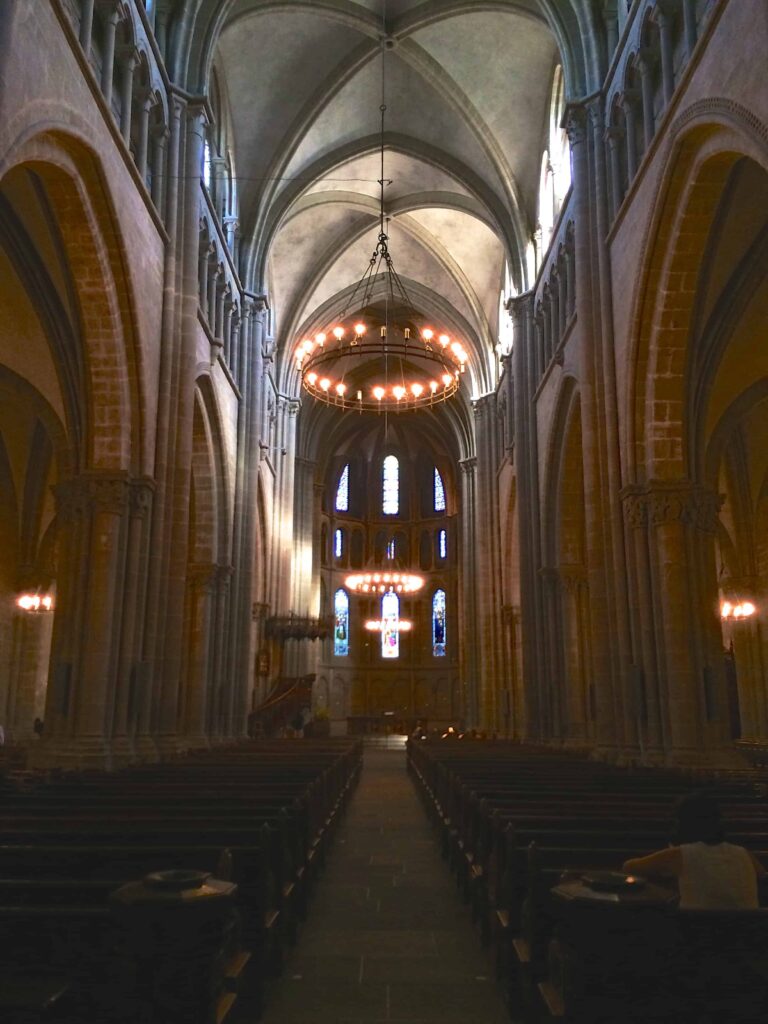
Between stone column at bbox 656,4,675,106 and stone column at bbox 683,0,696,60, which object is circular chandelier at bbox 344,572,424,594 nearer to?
stone column at bbox 656,4,675,106

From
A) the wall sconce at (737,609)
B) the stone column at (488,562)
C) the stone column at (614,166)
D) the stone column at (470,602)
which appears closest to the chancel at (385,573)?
the stone column at (614,166)

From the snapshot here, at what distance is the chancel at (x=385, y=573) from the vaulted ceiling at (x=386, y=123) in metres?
0.12

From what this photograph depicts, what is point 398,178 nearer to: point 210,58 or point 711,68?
point 210,58

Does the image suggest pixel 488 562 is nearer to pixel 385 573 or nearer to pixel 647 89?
pixel 385 573

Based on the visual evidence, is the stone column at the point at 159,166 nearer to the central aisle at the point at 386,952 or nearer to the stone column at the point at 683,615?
the stone column at the point at 683,615

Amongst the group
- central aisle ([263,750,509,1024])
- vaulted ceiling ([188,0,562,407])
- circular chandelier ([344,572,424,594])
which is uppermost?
vaulted ceiling ([188,0,562,407])

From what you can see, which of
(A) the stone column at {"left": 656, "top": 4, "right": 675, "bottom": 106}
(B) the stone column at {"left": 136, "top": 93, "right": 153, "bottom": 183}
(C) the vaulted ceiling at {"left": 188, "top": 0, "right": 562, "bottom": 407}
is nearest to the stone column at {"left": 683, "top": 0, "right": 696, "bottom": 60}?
(A) the stone column at {"left": 656, "top": 4, "right": 675, "bottom": 106}

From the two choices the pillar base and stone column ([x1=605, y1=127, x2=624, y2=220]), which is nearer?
the pillar base

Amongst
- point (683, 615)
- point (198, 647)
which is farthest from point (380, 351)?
point (683, 615)

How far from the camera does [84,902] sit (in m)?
4.37

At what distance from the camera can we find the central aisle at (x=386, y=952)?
5.09m

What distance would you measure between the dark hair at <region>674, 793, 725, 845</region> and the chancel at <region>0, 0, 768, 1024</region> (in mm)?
32

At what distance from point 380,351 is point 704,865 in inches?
819

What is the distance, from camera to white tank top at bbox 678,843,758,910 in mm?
3949
